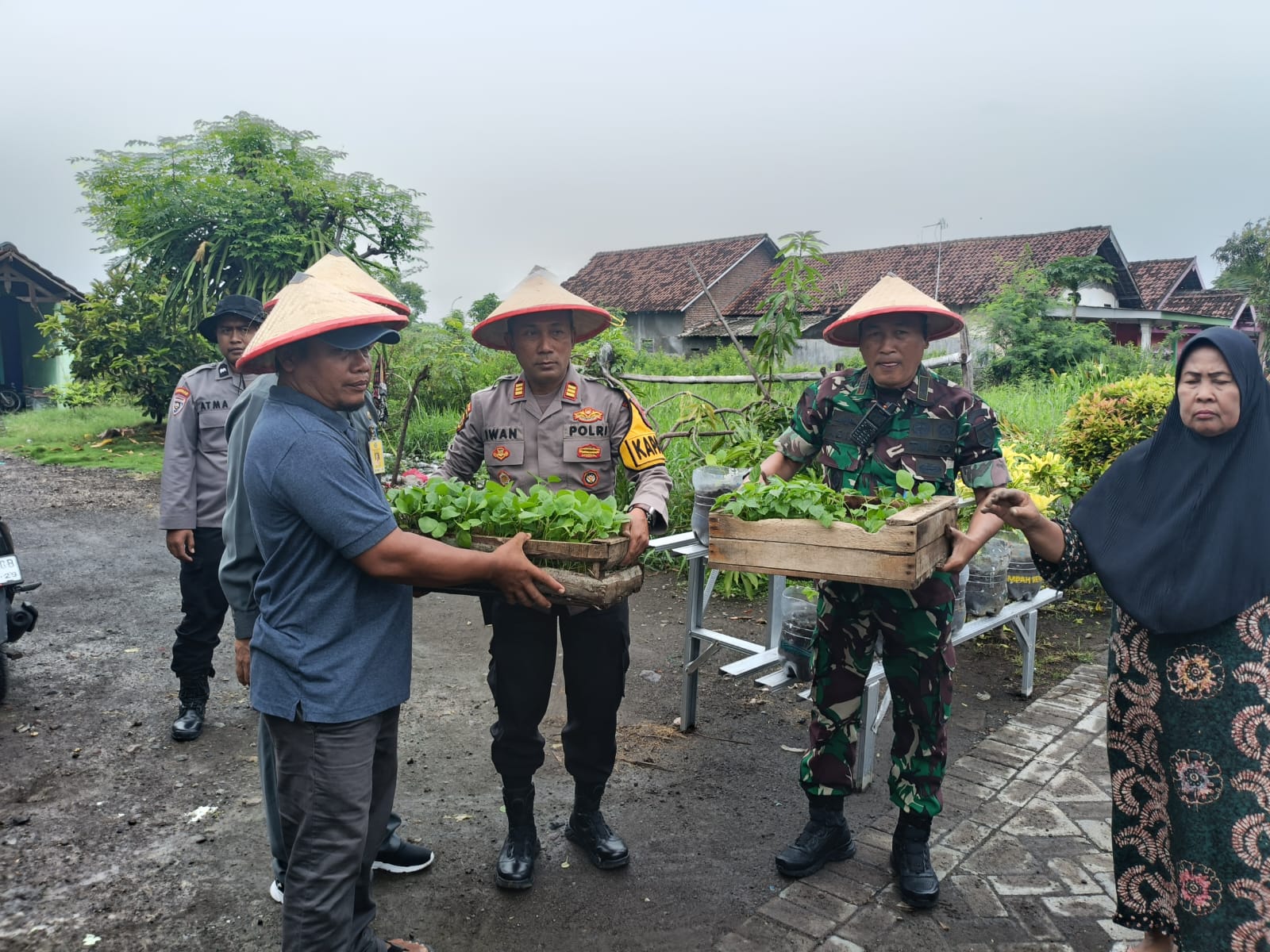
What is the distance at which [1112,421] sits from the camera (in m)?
6.93

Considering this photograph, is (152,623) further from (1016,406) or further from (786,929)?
(1016,406)

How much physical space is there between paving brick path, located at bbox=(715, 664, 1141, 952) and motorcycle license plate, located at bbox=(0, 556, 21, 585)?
4348mm

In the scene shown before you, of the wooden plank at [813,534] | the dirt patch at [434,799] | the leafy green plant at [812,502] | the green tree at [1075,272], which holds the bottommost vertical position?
the dirt patch at [434,799]

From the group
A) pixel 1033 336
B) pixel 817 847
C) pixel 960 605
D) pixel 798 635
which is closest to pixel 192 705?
pixel 798 635

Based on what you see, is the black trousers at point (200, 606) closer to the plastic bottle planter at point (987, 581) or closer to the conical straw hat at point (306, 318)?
the conical straw hat at point (306, 318)

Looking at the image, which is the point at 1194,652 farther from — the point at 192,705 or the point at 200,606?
the point at 192,705

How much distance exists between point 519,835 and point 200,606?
2230 millimetres

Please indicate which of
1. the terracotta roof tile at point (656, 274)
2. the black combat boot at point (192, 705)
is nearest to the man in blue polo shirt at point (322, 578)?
the black combat boot at point (192, 705)

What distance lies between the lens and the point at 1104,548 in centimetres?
265

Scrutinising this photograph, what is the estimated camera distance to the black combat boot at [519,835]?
322 cm

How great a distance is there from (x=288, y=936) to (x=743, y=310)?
91.4 feet

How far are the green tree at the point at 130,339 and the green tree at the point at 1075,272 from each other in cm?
1968

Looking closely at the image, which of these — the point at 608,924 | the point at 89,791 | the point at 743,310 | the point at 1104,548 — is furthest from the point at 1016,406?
the point at 743,310

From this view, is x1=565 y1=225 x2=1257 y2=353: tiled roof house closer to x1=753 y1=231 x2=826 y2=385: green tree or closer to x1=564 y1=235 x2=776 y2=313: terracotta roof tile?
x1=564 y1=235 x2=776 y2=313: terracotta roof tile
